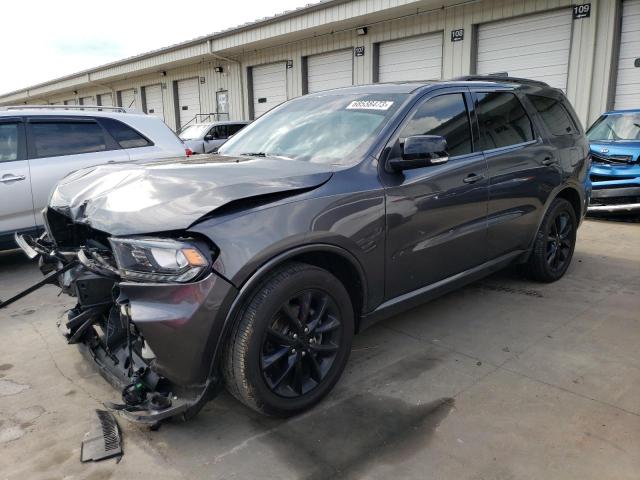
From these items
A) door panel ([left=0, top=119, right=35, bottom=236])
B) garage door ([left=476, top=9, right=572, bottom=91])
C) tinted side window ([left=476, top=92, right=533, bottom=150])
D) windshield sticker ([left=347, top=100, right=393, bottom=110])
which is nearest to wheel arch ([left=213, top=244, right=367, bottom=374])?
windshield sticker ([left=347, top=100, right=393, bottom=110])

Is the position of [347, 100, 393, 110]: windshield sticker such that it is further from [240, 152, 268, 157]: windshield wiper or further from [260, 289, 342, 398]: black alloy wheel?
[260, 289, 342, 398]: black alloy wheel

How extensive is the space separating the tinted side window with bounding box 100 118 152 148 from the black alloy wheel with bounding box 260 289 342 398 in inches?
173

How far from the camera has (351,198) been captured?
275 cm

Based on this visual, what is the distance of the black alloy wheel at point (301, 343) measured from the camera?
2508 millimetres

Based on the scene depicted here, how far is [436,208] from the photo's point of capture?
324 centimetres

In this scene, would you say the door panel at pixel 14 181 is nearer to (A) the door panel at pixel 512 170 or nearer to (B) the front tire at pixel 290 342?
(B) the front tire at pixel 290 342

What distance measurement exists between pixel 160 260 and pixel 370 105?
5.94 ft

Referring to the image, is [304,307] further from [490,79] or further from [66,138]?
[66,138]

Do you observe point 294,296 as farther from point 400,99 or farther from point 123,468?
point 400,99

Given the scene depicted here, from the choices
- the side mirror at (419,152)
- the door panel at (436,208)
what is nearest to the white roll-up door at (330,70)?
the door panel at (436,208)

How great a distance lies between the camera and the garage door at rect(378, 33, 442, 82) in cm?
1247

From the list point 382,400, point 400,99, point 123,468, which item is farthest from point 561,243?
point 123,468

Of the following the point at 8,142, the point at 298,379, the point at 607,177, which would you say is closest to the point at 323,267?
the point at 298,379

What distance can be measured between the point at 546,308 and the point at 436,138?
2.10 meters
